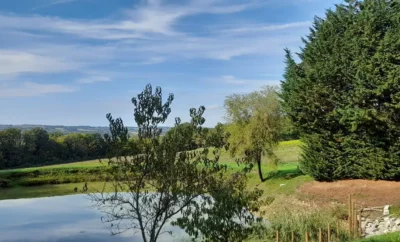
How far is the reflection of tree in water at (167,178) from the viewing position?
11055 mm

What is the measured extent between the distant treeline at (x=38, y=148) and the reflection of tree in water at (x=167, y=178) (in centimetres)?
5024

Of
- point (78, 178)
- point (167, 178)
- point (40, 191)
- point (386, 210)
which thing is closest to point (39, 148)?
point (78, 178)

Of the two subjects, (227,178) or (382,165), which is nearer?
(227,178)

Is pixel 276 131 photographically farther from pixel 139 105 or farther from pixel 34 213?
pixel 139 105

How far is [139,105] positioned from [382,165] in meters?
19.0

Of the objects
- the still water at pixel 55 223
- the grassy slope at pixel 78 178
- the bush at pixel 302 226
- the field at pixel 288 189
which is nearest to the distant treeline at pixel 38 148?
the grassy slope at pixel 78 178

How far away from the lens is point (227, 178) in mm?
11820

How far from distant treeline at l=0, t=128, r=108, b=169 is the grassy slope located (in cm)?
1166

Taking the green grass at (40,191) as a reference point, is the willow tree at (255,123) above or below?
above

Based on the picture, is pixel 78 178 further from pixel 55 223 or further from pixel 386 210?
pixel 386 210

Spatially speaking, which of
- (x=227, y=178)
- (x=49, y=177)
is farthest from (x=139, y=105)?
(x=49, y=177)

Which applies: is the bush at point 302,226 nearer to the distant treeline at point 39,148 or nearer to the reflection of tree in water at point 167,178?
the reflection of tree in water at point 167,178

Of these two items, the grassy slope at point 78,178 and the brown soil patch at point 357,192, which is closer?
the brown soil patch at point 357,192

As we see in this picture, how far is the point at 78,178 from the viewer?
157 ft
